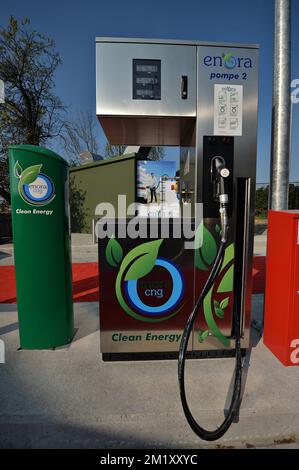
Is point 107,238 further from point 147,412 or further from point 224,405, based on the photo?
point 224,405

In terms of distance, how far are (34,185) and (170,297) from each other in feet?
4.98

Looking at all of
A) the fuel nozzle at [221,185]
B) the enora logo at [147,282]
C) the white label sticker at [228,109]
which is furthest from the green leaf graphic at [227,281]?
the white label sticker at [228,109]

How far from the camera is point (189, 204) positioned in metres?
2.75

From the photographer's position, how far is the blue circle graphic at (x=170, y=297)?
251 centimetres

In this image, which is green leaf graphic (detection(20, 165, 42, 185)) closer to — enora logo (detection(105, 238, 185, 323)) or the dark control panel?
enora logo (detection(105, 238, 185, 323))

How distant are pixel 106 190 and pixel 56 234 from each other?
1085 centimetres

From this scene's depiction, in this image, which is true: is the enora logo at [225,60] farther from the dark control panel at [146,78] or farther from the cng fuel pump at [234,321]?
the cng fuel pump at [234,321]

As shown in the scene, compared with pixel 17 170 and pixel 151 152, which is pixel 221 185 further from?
pixel 151 152

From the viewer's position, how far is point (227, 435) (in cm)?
185

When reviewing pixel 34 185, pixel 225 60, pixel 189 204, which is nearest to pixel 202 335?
pixel 189 204

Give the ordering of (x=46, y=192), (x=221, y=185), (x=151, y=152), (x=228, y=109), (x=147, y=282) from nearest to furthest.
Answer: (x=221, y=185) → (x=228, y=109) → (x=147, y=282) → (x=46, y=192) → (x=151, y=152)

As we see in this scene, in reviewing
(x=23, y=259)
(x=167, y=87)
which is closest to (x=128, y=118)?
(x=167, y=87)
